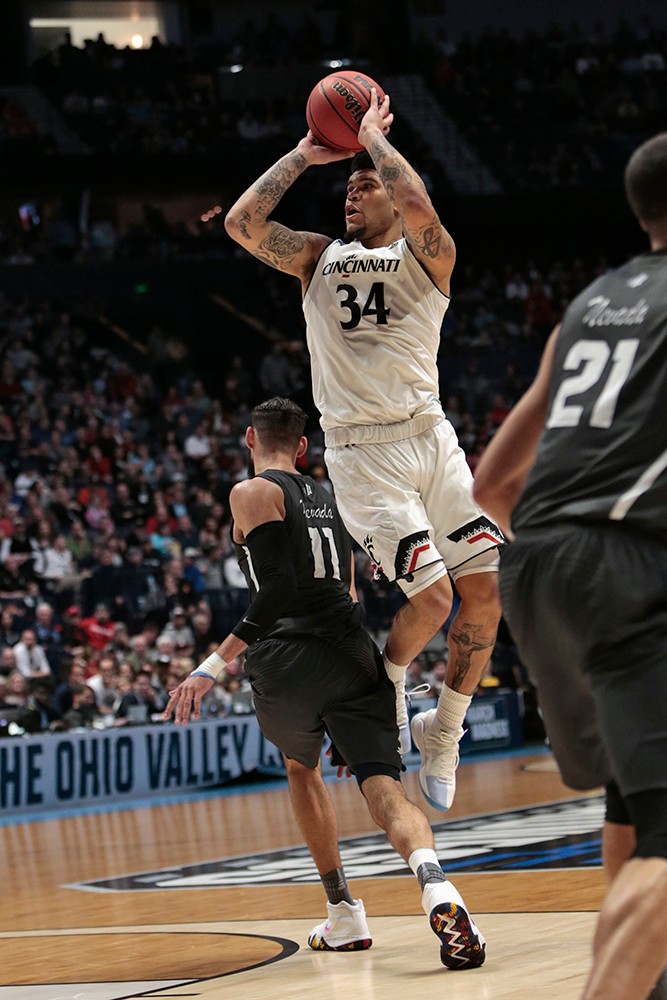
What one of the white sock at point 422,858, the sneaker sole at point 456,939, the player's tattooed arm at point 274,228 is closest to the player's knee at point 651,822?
the sneaker sole at point 456,939

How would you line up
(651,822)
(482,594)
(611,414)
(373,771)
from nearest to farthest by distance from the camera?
(651,822) → (611,414) → (373,771) → (482,594)

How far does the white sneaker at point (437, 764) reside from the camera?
224 inches

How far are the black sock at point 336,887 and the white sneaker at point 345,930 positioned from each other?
0.09 feet

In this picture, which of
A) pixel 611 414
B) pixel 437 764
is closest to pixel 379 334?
pixel 437 764

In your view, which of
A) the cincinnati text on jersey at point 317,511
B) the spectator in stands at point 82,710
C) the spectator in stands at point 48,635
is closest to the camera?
the cincinnati text on jersey at point 317,511

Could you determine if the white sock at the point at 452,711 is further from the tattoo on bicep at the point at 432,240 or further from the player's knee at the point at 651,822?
the player's knee at the point at 651,822

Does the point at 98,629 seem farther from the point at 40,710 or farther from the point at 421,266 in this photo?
the point at 421,266

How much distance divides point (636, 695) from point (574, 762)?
43cm

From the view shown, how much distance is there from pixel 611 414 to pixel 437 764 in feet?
9.92

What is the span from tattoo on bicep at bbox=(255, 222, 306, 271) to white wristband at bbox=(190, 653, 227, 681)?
176 cm

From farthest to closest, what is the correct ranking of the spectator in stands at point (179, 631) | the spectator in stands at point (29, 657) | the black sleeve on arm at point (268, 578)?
the spectator in stands at point (179, 631)
the spectator in stands at point (29, 657)
the black sleeve on arm at point (268, 578)

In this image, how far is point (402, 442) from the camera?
5902mm

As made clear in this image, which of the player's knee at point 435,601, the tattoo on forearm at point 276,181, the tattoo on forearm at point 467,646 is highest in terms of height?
the tattoo on forearm at point 276,181

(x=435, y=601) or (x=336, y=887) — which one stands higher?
(x=435, y=601)
